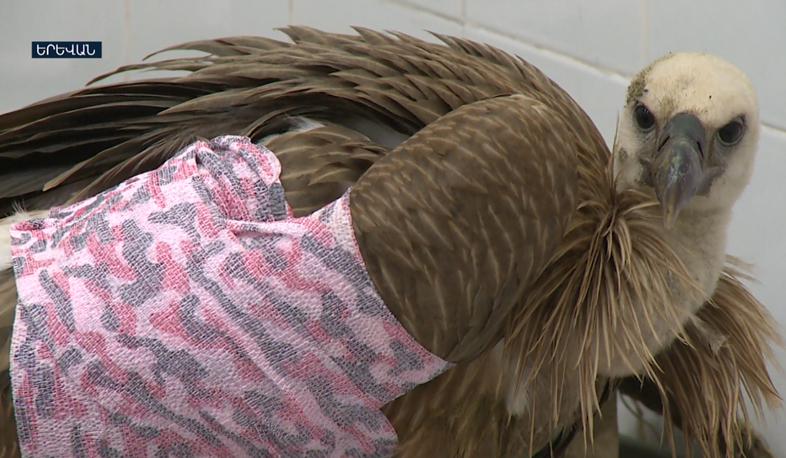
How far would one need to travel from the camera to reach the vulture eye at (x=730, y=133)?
0.81 meters

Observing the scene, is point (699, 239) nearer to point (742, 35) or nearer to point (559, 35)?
point (742, 35)

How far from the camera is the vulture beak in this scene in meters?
0.74

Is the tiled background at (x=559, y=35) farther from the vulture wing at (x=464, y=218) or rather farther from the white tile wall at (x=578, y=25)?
the vulture wing at (x=464, y=218)

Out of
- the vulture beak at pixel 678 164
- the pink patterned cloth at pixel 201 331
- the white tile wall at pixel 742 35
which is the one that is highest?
the white tile wall at pixel 742 35

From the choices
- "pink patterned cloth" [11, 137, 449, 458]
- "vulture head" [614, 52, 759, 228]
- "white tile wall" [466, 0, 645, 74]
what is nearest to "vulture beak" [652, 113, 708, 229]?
"vulture head" [614, 52, 759, 228]

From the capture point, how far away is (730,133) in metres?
0.81

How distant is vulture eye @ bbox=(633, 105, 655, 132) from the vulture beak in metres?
0.04

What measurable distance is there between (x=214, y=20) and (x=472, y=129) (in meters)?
0.91

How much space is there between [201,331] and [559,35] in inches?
30.3

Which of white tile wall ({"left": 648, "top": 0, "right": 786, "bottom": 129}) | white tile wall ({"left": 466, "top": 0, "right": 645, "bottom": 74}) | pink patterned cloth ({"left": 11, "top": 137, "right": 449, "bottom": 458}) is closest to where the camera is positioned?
pink patterned cloth ({"left": 11, "top": 137, "right": 449, "bottom": 458})

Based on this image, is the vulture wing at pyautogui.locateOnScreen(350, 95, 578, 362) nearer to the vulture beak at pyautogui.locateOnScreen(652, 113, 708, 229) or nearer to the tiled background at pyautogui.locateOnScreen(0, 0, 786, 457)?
the vulture beak at pyautogui.locateOnScreen(652, 113, 708, 229)

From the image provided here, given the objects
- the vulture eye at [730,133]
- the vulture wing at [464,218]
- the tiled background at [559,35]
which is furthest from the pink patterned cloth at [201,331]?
the tiled background at [559,35]

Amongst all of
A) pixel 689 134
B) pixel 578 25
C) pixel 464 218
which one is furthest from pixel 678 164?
pixel 578 25

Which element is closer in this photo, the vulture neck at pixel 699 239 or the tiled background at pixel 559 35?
the vulture neck at pixel 699 239
